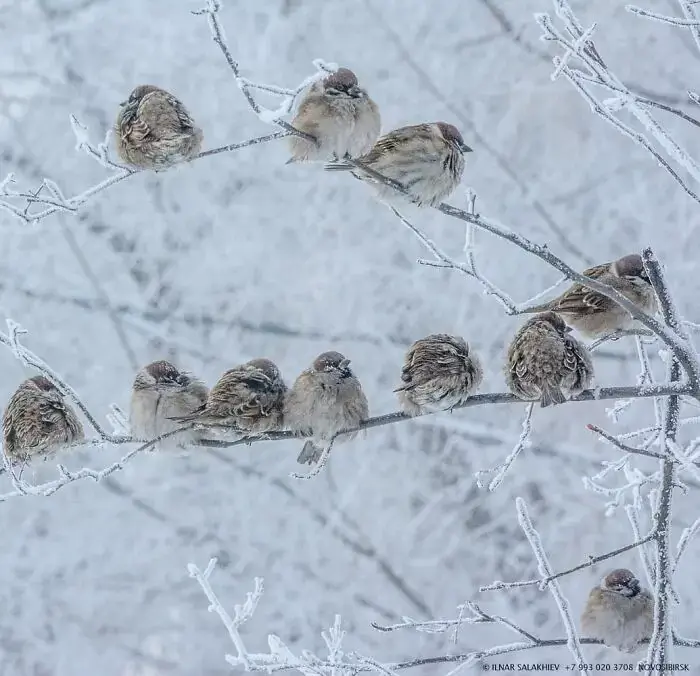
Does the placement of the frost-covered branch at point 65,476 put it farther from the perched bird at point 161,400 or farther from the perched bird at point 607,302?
the perched bird at point 607,302

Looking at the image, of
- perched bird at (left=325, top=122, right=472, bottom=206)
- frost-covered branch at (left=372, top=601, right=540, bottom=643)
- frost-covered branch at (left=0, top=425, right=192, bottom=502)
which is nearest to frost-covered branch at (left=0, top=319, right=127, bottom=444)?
frost-covered branch at (left=0, top=425, right=192, bottom=502)

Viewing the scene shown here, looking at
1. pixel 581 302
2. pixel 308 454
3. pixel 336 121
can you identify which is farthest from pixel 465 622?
pixel 336 121

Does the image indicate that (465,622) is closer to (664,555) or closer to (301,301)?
(664,555)

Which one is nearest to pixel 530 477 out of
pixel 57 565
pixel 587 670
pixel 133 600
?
pixel 133 600

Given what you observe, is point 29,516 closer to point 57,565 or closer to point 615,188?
point 57,565

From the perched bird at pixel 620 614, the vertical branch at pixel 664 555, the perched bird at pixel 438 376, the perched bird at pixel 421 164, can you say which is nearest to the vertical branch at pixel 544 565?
the vertical branch at pixel 664 555
